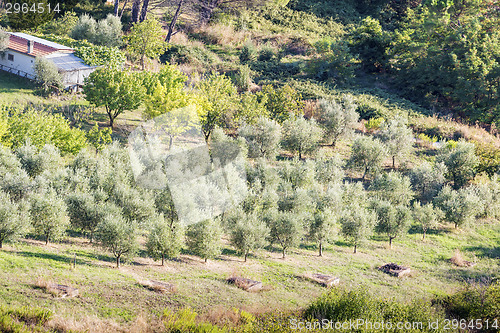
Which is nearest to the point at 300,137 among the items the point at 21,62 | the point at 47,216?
the point at 47,216

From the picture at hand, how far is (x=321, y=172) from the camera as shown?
3681 cm

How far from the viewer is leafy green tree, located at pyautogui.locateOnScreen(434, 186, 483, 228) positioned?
34.3 metres

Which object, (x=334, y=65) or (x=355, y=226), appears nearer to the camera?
(x=355, y=226)

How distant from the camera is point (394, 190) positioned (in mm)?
35781

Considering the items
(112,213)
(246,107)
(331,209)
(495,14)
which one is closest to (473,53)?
(495,14)

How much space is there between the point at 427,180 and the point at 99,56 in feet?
110

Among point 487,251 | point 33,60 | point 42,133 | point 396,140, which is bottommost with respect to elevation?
point 487,251

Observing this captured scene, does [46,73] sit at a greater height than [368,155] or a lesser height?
greater

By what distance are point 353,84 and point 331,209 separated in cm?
3170

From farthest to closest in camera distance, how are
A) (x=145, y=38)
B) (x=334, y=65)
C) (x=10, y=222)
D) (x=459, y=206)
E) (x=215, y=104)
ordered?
1. (x=334, y=65)
2. (x=145, y=38)
3. (x=215, y=104)
4. (x=459, y=206)
5. (x=10, y=222)

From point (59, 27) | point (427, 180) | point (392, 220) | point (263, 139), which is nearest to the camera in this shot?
point (392, 220)

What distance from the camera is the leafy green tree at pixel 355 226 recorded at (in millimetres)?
29406

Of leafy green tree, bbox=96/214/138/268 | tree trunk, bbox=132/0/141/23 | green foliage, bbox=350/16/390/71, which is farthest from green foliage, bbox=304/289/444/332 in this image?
tree trunk, bbox=132/0/141/23

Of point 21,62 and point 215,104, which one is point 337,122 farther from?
point 21,62
